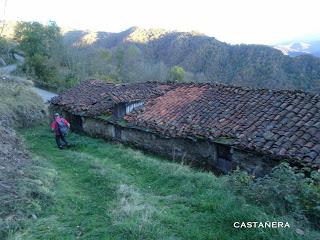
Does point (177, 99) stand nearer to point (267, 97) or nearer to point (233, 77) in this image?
point (267, 97)

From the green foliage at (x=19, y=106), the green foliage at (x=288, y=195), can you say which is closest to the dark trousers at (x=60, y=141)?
the green foliage at (x=19, y=106)

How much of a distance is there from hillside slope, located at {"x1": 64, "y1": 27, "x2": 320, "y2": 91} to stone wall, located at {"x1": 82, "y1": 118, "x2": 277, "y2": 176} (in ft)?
114

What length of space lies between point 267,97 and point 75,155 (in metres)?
6.49

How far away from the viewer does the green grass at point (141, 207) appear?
4766 mm

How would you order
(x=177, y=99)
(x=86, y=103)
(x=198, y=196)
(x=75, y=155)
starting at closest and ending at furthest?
(x=198, y=196)
(x=75, y=155)
(x=177, y=99)
(x=86, y=103)

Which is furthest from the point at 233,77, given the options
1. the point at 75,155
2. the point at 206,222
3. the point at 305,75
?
the point at 206,222

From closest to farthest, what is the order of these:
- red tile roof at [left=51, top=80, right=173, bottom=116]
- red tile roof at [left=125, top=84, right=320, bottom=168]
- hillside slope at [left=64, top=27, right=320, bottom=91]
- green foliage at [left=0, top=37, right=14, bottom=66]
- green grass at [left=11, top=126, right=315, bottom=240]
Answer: green grass at [left=11, top=126, right=315, bottom=240] → red tile roof at [left=125, top=84, right=320, bottom=168] → red tile roof at [left=51, top=80, right=173, bottom=116] → green foliage at [left=0, top=37, right=14, bottom=66] → hillside slope at [left=64, top=27, right=320, bottom=91]

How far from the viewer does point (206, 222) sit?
519 cm

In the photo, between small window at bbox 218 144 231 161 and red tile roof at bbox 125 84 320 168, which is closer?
red tile roof at bbox 125 84 320 168

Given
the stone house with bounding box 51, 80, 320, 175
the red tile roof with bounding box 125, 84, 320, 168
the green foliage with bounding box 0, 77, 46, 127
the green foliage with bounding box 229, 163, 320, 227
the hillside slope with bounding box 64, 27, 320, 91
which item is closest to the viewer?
the green foliage with bounding box 229, 163, 320, 227

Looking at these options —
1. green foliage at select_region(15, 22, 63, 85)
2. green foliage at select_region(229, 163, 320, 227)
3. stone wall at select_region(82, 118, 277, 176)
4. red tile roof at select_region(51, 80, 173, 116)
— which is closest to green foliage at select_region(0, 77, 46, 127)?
red tile roof at select_region(51, 80, 173, 116)

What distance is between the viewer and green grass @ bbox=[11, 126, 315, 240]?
4766 millimetres

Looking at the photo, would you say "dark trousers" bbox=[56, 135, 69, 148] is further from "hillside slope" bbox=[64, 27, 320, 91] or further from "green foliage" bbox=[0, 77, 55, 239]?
"hillside slope" bbox=[64, 27, 320, 91]

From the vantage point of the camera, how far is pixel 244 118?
33.5ft
